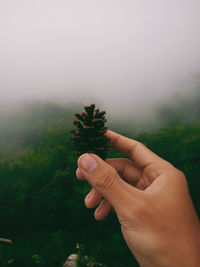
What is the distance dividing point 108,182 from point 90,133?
59 cm

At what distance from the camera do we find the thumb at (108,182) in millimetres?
1702

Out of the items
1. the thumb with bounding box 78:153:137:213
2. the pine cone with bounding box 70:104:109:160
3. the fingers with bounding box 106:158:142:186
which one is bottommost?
the fingers with bounding box 106:158:142:186

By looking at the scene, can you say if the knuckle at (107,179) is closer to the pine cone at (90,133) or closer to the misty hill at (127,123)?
the pine cone at (90,133)

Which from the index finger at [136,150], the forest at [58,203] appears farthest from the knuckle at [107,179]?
the forest at [58,203]

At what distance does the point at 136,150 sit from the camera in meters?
2.56

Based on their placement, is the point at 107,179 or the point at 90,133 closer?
the point at 107,179

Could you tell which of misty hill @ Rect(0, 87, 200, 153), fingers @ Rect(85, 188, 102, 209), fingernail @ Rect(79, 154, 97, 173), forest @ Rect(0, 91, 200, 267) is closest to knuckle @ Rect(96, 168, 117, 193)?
fingernail @ Rect(79, 154, 97, 173)

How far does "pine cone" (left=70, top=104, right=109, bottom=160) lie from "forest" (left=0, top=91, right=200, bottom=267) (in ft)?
15.7

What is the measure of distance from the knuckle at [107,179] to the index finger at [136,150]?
78cm

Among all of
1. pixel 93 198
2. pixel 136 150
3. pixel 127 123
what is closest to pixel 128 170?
pixel 136 150

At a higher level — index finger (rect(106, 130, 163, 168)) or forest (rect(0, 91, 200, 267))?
index finger (rect(106, 130, 163, 168))

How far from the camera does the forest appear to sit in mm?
6547

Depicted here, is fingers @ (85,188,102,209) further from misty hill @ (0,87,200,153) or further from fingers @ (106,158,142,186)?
misty hill @ (0,87,200,153)

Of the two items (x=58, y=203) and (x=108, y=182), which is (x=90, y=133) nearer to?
(x=108, y=182)
